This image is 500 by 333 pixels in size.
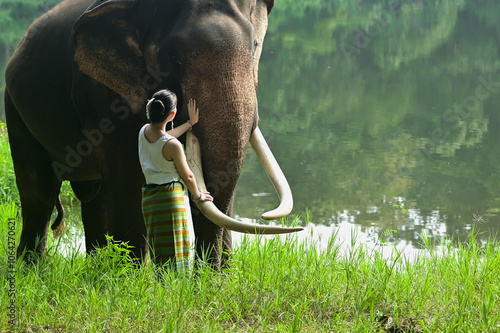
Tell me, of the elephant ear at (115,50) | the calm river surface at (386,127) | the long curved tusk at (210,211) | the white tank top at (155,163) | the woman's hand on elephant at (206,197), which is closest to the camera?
the long curved tusk at (210,211)

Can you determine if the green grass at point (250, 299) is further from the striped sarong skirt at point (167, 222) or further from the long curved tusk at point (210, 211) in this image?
the long curved tusk at point (210, 211)

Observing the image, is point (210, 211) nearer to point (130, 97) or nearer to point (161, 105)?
point (161, 105)

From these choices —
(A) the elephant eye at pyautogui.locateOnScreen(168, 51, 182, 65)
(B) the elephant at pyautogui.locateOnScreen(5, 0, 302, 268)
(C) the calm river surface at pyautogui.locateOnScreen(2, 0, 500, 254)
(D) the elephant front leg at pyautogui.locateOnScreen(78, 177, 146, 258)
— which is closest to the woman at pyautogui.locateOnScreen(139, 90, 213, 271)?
(B) the elephant at pyautogui.locateOnScreen(5, 0, 302, 268)

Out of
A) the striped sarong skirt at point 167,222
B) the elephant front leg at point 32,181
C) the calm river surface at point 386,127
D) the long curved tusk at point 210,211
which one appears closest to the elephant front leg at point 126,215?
the striped sarong skirt at point 167,222

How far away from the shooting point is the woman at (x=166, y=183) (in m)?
3.81

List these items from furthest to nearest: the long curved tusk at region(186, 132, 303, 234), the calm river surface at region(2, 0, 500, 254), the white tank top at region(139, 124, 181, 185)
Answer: the calm river surface at region(2, 0, 500, 254), the white tank top at region(139, 124, 181, 185), the long curved tusk at region(186, 132, 303, 234)

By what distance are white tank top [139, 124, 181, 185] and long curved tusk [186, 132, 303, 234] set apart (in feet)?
0.39

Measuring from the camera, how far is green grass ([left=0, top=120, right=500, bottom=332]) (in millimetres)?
3463

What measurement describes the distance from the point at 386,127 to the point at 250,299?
10.8 metres

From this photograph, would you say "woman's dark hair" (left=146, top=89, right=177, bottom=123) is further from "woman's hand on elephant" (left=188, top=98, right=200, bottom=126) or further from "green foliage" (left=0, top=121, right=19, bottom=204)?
"green foliage" (left=0, top=121, right=19, bottom=204)

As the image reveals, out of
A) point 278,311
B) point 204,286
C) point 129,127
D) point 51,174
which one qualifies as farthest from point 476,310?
point 51,174

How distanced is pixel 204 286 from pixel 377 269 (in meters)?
1.11

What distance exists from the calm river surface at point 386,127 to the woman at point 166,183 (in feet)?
5.36

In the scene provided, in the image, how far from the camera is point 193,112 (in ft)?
12.6
